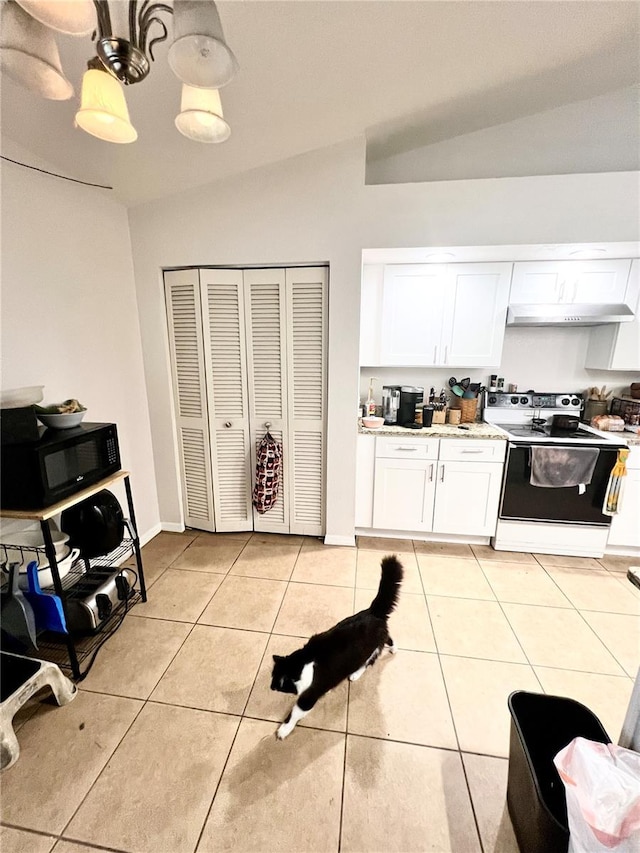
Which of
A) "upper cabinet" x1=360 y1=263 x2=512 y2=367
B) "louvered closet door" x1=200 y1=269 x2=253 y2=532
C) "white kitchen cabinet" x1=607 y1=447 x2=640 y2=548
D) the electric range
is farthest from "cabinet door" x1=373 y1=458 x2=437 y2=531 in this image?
"white kitchen cabinet" x1=607 y1=447 x2=640 y2=548

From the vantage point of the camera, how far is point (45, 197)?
70.1 inches

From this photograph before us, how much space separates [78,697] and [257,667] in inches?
30.7

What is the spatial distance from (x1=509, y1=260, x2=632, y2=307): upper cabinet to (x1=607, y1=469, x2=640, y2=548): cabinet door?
123 centimetres

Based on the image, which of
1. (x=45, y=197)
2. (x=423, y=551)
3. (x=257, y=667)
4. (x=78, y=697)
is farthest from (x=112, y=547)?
(x=423, y=551)

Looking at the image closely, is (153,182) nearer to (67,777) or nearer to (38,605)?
(38,605)

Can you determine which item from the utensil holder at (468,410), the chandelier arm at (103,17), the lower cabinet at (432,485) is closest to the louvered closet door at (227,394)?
the lower cabinet at (432,485)

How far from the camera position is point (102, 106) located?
904 millimetres

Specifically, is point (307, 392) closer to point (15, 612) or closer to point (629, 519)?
point (15, 612)

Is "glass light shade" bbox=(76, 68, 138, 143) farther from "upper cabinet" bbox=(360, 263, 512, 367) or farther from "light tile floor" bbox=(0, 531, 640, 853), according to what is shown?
"light tile floor" bbox=(0, 531, 640, 853)

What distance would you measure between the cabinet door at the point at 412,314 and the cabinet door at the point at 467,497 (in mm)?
853

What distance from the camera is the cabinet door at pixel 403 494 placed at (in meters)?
2.56

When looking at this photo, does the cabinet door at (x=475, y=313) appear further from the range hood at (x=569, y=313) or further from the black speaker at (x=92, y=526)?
the black speaker at (x=92, y=526)

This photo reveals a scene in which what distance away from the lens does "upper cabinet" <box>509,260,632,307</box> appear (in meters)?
2.37

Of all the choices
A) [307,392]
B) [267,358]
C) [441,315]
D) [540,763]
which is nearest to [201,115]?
[267,358]
